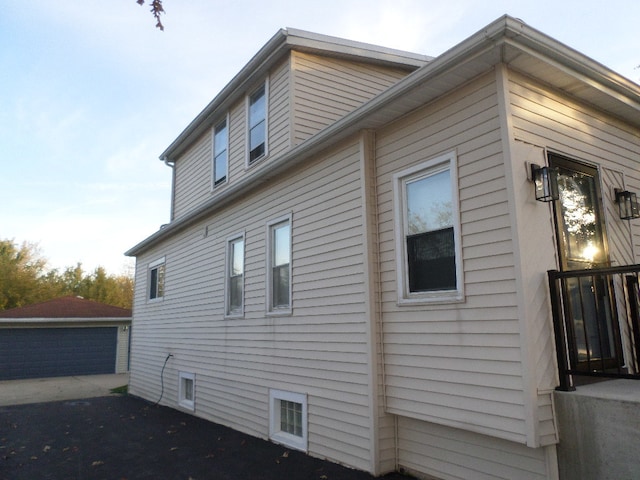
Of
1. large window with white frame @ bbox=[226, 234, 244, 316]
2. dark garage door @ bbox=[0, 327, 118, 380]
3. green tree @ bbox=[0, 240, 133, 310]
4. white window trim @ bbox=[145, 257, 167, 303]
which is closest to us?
large window with white frame @ bbox=[226, 234, 244, 316]

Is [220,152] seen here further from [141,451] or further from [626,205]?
[626,205]

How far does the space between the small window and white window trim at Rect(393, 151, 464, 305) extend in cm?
855

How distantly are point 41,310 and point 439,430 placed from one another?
1941cm

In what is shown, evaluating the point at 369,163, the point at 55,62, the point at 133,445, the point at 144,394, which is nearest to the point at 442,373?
the point at 369,163

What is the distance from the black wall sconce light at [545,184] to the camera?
4.04m

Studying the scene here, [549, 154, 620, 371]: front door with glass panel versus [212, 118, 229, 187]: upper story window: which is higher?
[212, 118, 229, 187]: upper story window

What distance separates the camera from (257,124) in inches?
355

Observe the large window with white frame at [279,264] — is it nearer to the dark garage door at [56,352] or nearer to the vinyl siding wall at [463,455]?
the vinyl siding wall at [463,455]

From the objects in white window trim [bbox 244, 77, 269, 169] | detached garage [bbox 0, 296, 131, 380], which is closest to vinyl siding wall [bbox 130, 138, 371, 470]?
white window trim [bbox 244, 77, 269, 169]

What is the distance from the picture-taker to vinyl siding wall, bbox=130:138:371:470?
18.0 feet

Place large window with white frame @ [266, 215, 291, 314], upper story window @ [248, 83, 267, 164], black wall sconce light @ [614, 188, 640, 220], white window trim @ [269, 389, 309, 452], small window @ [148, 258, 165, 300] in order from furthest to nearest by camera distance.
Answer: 1. small window @ [148, 258, 165, 300]
2. upper story window @ [248, 83, 267, 164]
3. large window with white frame @ [266, 215, 291, 314]
4. white window trim @ [269, 389, 309, 452]
5. black wall sconce light @ [614, 188, 640, 220]

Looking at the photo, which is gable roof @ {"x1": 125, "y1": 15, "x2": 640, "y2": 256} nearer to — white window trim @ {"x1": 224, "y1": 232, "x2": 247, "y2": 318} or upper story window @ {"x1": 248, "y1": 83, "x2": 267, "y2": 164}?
white window trim @ {"x1": 224, "y1": 232, "x2": 247, "y2": 318}

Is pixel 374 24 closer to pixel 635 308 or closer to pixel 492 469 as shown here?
pixel 635 308

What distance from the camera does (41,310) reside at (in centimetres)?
1922
